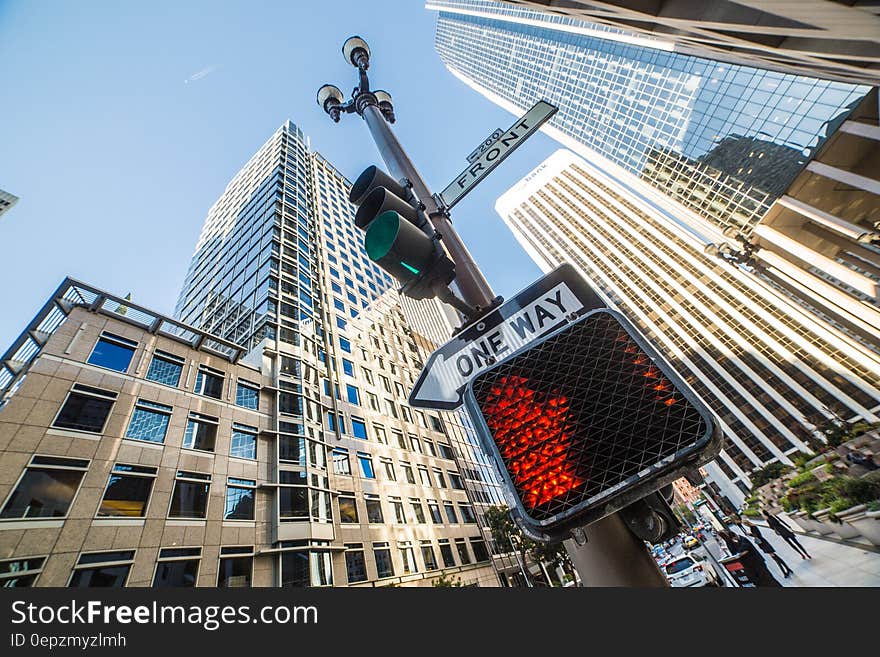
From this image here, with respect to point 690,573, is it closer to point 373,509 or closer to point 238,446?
point 373,509

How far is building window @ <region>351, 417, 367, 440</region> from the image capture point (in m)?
24.2

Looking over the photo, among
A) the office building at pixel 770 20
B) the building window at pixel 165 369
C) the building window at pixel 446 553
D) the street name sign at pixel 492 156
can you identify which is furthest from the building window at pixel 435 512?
the office building at pixel 770 20

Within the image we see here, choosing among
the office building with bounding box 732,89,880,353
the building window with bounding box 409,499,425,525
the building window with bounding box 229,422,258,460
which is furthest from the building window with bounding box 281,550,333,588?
the office building with bounding box 732,89,880,353

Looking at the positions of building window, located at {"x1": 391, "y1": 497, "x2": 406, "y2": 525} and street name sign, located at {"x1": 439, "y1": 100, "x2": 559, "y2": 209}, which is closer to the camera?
street name sign, located at {"x1": 439, "y1": 100, "x2": 559, "y2": 209}

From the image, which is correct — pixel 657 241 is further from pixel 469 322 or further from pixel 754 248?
pixel 469 322

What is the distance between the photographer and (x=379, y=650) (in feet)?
6.32

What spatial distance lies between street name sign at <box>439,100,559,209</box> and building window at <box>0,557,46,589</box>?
50.9ft

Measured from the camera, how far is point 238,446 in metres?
17.2

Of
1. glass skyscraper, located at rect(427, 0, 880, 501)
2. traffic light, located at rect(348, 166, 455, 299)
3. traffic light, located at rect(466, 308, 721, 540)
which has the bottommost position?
traffic light, located at rect(466, 308, 721, 540)

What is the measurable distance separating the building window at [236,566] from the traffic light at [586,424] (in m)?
17.1

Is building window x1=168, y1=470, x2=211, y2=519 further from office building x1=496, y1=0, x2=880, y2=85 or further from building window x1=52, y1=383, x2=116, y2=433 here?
office building x1=496, y1=0, x2=880, y2=85

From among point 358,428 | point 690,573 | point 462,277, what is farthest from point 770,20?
point 690,573

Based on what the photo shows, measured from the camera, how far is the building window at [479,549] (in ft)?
86.3

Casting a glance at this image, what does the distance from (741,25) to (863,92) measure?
35.3m
